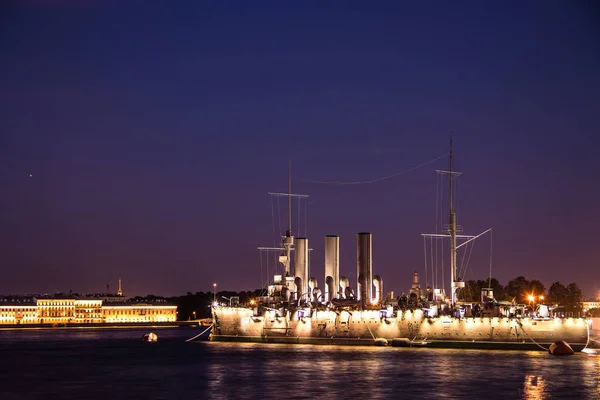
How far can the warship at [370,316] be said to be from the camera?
7631cm

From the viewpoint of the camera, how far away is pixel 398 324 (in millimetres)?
84125

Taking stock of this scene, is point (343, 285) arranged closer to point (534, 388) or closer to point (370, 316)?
point (370, 316)

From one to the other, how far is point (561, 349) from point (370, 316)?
1986cm

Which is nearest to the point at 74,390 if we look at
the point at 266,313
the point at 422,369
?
the point at 422,369

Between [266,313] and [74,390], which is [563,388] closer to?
[74,390]

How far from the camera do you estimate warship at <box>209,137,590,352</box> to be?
76312 mm

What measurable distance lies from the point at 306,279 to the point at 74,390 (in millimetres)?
49712

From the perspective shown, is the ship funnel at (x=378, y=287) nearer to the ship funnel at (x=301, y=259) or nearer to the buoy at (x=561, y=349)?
the ship funnel at (x=301, y=259)

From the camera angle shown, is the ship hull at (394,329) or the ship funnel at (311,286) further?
the ship funnel at (311,286)

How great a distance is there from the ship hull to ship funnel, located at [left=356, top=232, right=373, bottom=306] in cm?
269

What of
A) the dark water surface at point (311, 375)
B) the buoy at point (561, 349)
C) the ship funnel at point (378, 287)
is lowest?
the dark water surface at point (311, 375)

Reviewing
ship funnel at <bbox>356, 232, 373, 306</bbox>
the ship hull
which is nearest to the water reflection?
the ship hull

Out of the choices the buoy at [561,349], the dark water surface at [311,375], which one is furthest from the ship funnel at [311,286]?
the buoy at [561,349]

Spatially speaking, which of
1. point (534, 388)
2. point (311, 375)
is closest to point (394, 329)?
point (311, 375)
